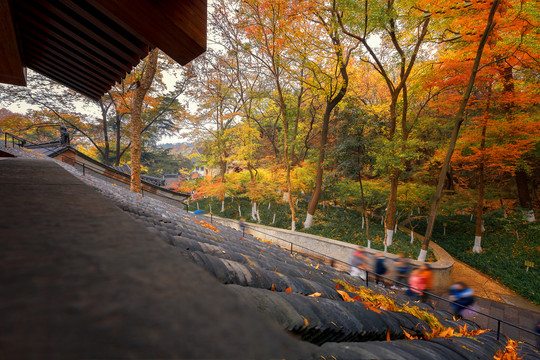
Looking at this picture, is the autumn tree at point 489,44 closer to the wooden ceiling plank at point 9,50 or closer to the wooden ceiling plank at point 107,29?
A: the wooden ceiling plank at point 107,29

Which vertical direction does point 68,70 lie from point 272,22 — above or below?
below

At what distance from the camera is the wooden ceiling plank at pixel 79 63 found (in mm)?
2857

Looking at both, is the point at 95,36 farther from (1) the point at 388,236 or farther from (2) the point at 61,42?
(1) the point at 388,236

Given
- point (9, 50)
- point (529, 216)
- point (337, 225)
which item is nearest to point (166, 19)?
point (9, 50)

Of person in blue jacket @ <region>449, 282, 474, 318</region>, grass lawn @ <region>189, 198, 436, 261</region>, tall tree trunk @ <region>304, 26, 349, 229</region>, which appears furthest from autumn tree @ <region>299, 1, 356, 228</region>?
person in blue jacket @ <region>449, 282, 474, 318</region>

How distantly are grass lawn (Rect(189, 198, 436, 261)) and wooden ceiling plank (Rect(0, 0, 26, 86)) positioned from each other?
13528 millimetres

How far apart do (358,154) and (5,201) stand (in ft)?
39.8

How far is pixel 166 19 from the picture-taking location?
6.17ft

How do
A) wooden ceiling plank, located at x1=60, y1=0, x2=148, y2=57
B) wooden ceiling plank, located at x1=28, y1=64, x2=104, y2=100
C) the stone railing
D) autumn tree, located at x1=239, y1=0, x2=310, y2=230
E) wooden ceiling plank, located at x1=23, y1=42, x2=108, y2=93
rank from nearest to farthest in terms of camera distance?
wooden ceiling plank, located at x1=60, y1=0, x2=148, y2=57
wooden ceiling plank, located at x1=23, y1=42, x2=108, y2=93
wooden ceiling plank, located at x1=28, y1=64, x2=104, y2=100
the stone railing
autumn tree, located at x1=239, y1=0, x2=310, y2=230

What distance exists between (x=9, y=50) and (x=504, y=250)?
18770 mm

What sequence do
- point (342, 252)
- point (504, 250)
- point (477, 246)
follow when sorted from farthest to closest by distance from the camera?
point (477, 246)
point (504, 250)
point (342, 252)

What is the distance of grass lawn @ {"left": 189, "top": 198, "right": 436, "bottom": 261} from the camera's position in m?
12.1

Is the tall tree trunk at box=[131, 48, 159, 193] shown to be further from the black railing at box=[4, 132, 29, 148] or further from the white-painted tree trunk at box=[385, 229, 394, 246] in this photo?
the white-painted tree trunk at box=[385, 229, 394, 246]

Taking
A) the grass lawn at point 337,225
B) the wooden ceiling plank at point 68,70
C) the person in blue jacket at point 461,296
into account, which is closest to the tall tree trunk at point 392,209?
the grass lawn at point 337,225
